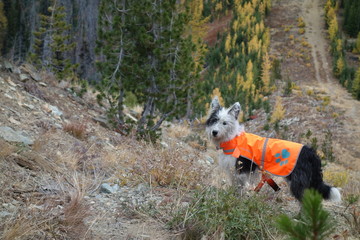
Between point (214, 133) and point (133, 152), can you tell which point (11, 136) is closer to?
point (133, 152)

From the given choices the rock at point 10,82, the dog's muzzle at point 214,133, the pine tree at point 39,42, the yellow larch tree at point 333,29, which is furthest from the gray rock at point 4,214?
the yellow larch tree at point 333,29

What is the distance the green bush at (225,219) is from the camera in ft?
9.96

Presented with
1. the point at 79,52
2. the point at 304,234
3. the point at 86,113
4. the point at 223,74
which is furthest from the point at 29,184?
the point at 223,74

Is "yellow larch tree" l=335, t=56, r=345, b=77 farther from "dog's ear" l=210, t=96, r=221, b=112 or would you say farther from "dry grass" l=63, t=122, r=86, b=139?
"dry grass" l=63, t=122, r=86, b=139

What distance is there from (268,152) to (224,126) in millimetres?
936

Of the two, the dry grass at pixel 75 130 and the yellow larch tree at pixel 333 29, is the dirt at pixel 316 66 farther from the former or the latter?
the dry grass at pixel 75 130

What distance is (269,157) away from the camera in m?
4.44

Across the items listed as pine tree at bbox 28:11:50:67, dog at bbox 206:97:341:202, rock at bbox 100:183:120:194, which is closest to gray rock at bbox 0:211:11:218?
rock at bbox 100:183:120:194

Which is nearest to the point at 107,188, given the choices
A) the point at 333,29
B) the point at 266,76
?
the point at 266,76

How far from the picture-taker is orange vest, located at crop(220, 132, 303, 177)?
4273 millimetres

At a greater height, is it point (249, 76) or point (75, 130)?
point (75, 130)

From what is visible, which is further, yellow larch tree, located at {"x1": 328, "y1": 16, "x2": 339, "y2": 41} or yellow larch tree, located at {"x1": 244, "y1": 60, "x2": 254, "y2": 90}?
yellow larch tree, located at {"x1": 328, "y1": 16, "x2": 339, "y2": 41}

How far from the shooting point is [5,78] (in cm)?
743

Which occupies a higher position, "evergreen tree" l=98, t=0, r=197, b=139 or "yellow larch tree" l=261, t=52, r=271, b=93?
"evergreen tree" l=98, t=0, r=197, b=139
